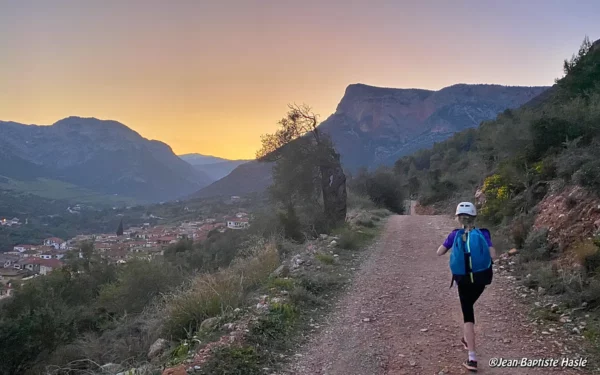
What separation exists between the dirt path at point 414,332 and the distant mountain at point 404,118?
80312 millimetres

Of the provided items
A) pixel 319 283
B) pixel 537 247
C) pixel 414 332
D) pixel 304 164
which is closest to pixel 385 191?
pixel 304 164

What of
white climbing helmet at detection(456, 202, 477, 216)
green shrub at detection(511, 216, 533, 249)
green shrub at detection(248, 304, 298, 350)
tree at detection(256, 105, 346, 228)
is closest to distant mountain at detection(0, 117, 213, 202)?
tree at detection(256, 105, 346, 228)

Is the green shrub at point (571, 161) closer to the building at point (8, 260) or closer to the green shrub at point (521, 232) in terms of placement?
the green shrub at point (521, 232)

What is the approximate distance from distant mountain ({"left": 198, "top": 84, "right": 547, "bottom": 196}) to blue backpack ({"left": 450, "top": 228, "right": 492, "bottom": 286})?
83.5 metres

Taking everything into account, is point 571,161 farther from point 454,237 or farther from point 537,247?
point 454,237

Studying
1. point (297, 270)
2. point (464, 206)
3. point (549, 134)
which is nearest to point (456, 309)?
point (464, 206)

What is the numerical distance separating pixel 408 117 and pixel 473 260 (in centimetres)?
12962

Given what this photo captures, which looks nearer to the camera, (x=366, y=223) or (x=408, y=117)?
(x=366, y=223)

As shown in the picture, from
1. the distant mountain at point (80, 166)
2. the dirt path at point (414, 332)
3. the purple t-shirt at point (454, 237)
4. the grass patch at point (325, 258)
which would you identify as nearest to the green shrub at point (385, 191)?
the grass patch at point (325, 258)

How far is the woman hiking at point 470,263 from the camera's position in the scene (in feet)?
13.3

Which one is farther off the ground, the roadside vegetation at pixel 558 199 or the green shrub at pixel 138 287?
the roadside vegetation at pixel 558 199

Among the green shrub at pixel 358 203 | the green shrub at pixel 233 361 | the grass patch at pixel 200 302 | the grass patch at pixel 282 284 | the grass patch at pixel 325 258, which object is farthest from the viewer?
the green shrub at pixel 358 203

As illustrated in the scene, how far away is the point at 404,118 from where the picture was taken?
12694 centimetres

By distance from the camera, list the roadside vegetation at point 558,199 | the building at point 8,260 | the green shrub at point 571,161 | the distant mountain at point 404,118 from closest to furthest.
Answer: the roadside vegetation at point 558,199 < the green shrub at point 571,161 < the building at point 8,260 < the distant mountain at point 404,118
